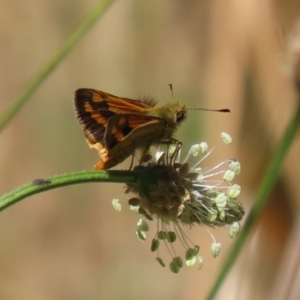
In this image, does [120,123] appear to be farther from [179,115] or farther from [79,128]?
[79,128]

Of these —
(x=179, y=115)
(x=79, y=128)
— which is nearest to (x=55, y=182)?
(x=179, y=115)

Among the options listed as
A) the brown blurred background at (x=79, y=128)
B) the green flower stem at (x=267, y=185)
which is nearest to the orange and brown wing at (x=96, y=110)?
the green flower stem at (x=267, y=185)

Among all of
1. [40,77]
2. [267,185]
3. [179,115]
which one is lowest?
[267,185]

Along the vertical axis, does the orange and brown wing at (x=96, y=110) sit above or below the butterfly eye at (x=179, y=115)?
above

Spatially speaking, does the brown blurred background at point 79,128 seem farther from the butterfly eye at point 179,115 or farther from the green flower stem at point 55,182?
the green flower stem at point 55,182

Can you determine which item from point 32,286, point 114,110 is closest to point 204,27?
point 32,286

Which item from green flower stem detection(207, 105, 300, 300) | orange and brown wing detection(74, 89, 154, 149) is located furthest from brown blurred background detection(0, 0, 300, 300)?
orange and brown wing detection(74, 89, 154, 149)

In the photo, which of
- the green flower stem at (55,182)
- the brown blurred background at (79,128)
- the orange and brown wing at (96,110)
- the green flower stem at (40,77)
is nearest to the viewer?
the green flower stem at (55,182)
